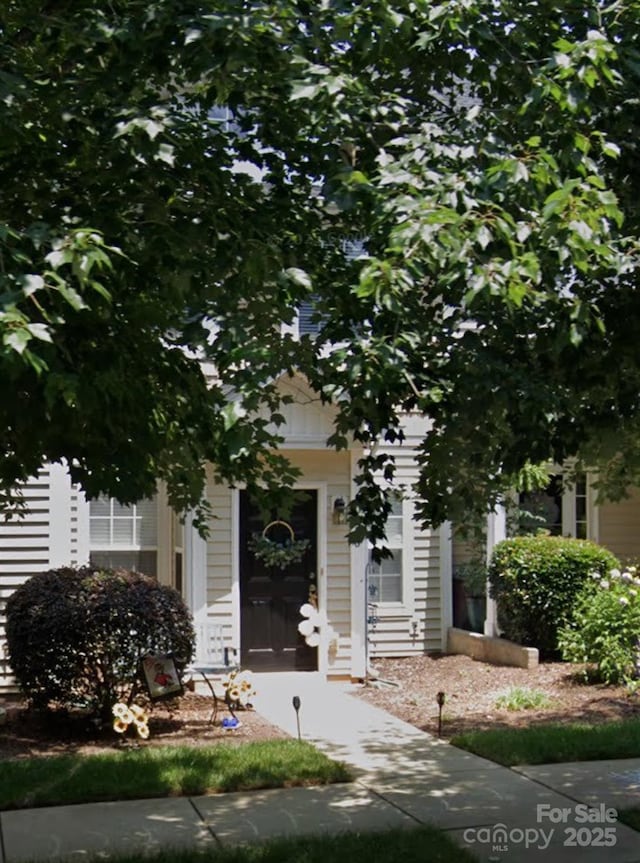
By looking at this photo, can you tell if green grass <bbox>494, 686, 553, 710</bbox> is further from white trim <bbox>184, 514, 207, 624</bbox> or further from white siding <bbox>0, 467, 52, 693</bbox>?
white siding <bbox>0, 467, 52, 693</bbox>

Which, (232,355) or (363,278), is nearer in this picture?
(363,278)

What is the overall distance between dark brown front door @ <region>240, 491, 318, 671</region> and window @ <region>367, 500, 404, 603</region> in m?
1.40

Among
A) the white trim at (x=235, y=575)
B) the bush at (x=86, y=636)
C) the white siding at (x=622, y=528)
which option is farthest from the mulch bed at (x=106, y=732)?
the white siding at (x=622, y=528)

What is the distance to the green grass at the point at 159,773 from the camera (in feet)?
26.2

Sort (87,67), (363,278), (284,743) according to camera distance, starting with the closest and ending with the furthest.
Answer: (363,278)
(87,67)
(284,743)

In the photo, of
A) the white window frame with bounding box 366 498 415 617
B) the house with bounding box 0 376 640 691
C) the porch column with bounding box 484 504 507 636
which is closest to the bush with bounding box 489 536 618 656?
the porch column with bounding box 484 504 507 636

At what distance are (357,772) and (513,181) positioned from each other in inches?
218

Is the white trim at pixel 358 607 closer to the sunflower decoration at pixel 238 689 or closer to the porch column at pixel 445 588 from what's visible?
the porch column at pixel 445 588

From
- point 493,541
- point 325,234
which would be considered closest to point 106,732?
point 325,234

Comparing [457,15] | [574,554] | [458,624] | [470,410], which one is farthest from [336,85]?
[458,624]

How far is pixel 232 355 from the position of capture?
15.9 feet

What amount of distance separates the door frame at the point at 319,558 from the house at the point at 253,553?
0.01 m

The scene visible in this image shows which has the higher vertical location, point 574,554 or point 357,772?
point 574,554

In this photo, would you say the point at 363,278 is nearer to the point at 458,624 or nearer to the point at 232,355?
the point at 232,355
